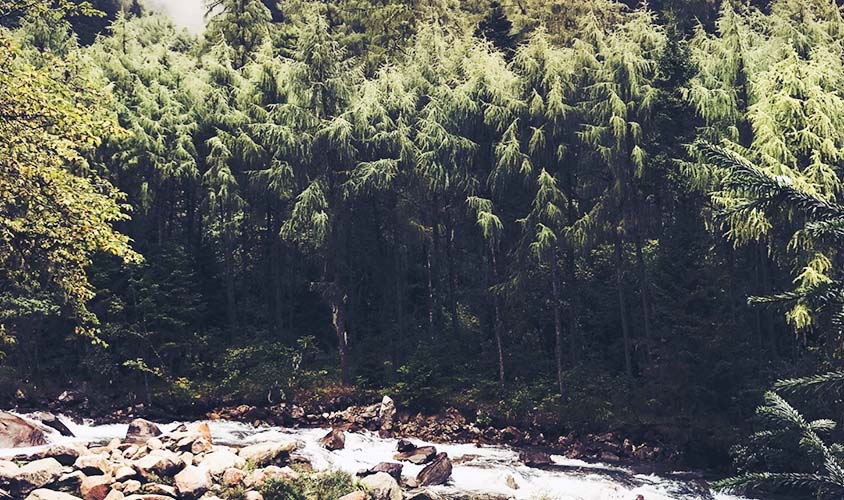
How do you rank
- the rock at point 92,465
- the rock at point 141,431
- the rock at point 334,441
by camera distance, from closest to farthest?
the rock at point 92,465
the rock at point 141,431
the rock at point 334,441

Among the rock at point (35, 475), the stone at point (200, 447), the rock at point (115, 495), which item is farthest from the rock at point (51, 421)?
the rock at point (115, 495)

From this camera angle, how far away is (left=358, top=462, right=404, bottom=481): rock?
16.2m

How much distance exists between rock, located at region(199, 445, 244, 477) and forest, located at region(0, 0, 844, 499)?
6665 millimetres

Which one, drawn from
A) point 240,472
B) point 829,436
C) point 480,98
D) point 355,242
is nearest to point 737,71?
point 480,98

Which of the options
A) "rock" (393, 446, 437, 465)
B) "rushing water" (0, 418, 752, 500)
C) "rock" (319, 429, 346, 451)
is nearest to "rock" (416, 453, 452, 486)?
"rushing water" (0, 418, 752, 500)

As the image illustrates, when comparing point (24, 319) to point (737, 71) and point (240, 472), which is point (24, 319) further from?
point (737, 71)

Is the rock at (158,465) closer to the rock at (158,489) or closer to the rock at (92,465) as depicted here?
the rock at (92,465)

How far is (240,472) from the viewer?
45.9 ft

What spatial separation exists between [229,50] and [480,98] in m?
15.6

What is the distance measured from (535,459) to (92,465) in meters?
11.2

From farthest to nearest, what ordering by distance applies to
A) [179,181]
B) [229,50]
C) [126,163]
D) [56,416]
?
[229,50], [179,181], [126,163], [56,416]

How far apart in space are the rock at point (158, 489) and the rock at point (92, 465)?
1.48 metres

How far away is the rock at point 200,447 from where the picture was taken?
16.0m

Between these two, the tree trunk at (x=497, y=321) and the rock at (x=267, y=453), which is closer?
the rock at (x=267, y=453)
